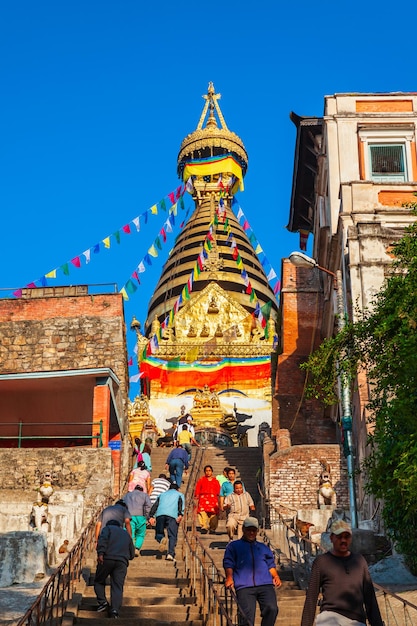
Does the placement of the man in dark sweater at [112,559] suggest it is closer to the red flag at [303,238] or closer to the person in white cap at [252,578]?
the person in white cap at [252,578]

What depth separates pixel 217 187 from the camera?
227 feet

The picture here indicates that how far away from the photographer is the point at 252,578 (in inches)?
415

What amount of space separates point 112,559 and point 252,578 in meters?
2.74

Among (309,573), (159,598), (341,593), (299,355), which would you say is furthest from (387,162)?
(341,593)

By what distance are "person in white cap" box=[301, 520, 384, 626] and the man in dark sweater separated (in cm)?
446

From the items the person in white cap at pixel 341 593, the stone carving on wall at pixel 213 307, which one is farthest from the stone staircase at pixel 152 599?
the stone carving on wall at pixel 213 307

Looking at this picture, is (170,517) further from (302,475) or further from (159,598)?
(302,475)

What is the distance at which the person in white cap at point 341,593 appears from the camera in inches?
332

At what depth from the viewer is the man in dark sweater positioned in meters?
12.6

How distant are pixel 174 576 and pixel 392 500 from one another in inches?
135

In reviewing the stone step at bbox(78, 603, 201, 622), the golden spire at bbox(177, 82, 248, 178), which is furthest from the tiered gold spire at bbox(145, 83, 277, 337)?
the stone step at bbox(78, 603, 201, 622)

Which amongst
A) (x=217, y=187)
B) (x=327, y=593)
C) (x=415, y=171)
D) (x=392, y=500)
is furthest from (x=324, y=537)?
(x=217, y=187)

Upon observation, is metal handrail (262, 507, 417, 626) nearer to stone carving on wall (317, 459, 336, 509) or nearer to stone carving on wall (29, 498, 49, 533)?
stone carving on wall (317, 459, 336, 509)

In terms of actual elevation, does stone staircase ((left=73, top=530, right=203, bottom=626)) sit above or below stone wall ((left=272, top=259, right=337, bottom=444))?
below
